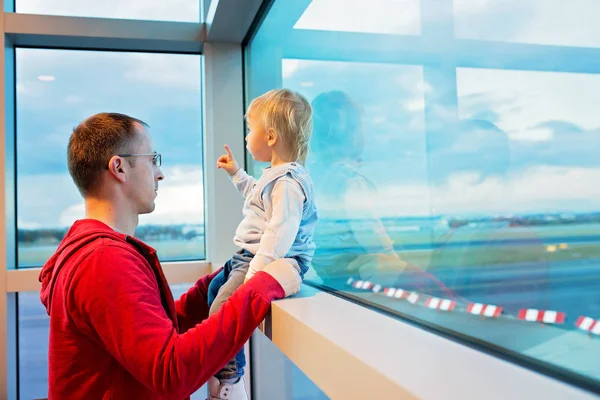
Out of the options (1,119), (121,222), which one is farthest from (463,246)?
(1,119)

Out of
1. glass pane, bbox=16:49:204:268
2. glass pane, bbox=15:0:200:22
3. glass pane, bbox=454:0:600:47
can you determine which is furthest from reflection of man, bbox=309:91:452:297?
glass pane, bbox=15:0:200:22

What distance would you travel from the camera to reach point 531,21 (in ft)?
2.61

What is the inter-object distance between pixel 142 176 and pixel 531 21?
1049 millimetres

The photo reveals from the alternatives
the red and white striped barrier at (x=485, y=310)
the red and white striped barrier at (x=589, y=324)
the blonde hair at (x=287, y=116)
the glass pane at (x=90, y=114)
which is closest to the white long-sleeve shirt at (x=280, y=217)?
the blonde hair at (x=287, y=116)

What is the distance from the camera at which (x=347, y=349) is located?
0.82 metres

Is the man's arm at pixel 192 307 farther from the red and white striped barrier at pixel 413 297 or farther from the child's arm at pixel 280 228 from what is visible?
the red and white striped barrier at pixel 413 297

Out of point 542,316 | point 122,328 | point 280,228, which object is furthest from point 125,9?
point 542,316

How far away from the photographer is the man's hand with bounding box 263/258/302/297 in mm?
1303

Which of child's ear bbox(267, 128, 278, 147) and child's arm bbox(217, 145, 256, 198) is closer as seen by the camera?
child's ear bbox(267, 128, 278, 147)

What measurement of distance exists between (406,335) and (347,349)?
0.69 feet

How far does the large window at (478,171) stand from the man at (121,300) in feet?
1.12

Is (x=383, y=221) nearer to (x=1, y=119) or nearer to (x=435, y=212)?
(x=435, y=212)

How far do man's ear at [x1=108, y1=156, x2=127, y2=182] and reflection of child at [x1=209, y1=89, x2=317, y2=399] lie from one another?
39 cm

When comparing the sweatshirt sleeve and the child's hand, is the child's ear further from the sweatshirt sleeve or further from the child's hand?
the sweatshirt sleeve
